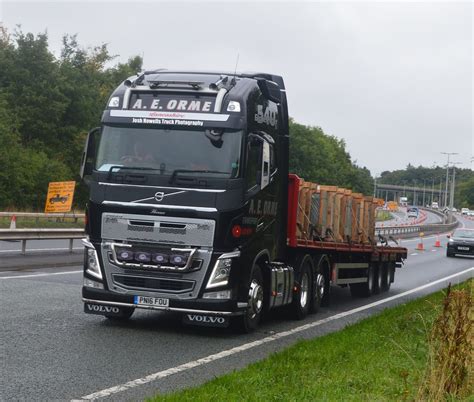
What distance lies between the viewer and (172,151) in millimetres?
11008

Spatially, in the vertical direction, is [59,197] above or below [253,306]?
above

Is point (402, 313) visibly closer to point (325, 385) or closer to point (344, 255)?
point (344, 255)

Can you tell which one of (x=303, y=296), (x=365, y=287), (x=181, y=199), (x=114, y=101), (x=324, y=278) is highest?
(x=114, y=101)

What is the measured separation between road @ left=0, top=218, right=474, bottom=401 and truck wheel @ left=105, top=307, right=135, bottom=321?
0.12m

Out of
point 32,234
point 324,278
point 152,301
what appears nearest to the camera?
point 152,301

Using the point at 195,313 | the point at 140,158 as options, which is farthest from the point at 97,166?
the point at 195,313

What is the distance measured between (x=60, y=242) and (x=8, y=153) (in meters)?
22.4

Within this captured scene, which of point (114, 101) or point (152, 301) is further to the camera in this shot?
point (114, 101)

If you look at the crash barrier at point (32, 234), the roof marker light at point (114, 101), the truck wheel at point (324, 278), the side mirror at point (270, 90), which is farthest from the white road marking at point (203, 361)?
the crash barrier at point (32, 234)

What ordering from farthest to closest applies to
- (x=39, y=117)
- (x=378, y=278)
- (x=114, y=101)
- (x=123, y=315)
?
(x=39, y=117)
(x=378, y=278)
(x=123, y=315)
(x=114, y=101)

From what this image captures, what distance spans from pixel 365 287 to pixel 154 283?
30.1ft

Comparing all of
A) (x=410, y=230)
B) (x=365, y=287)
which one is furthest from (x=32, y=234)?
→ (x=410, y=230)

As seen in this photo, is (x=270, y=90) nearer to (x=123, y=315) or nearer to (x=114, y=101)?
(x=114, y=101)

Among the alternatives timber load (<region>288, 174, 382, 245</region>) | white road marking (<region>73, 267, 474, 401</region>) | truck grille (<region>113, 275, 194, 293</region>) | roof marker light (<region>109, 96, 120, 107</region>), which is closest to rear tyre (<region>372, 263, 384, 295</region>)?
timber load (<region>288, 174, 382, 245</region>)
